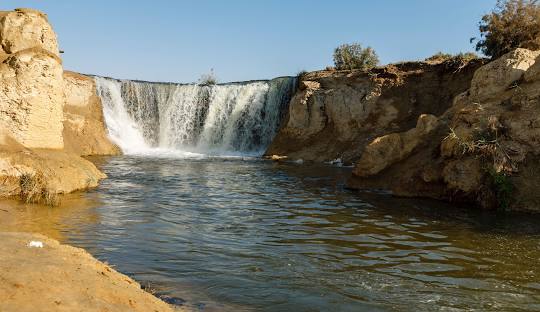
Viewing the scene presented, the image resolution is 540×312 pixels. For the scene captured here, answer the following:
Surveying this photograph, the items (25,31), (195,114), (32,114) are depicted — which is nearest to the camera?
(32,114)

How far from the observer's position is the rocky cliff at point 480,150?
37.0 ft

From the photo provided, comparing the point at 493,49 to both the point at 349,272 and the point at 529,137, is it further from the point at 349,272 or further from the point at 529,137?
the point at 349,272

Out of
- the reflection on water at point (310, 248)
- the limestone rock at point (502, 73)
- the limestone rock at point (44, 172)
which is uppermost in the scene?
the limestone rock at point (502, 73)

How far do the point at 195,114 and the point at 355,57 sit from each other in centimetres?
1235

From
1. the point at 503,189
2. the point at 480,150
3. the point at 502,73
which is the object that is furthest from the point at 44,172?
the point at 502,73

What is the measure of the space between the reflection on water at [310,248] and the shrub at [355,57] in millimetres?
23451

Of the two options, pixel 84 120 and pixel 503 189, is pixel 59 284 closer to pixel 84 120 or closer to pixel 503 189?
pixel 503 189

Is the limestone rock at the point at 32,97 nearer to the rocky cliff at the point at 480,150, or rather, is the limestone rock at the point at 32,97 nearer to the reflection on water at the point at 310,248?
the reflection on water at the point at 310,248

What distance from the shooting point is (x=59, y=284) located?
390 cm

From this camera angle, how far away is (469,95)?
573 inches

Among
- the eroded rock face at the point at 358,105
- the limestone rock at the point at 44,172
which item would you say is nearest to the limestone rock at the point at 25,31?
the limestone rock at the point at 44,172

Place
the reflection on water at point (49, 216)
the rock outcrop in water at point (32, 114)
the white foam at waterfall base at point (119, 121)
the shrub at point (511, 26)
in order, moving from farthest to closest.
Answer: the white foam at waterfall base at point (119, 121) < the shrub at point (511, 26) < the rock outcrop in water at point (32, 114) < the reflection on water at point (49, 216)

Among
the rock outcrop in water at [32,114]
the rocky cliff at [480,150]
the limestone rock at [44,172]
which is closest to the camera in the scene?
the limestone rock at [44,172]

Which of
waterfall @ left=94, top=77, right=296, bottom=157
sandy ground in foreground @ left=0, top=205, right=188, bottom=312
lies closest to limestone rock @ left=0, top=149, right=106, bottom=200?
sandy ground in foreground @ left=0, top=205, right=188, bottom=312
